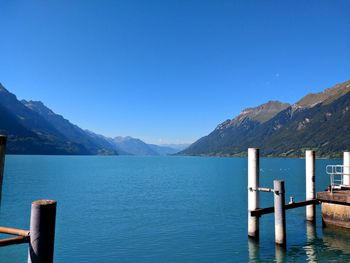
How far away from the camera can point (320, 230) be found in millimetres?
27719

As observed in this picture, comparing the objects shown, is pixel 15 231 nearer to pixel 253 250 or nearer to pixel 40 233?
pixel 40 233

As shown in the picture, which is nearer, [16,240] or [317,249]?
[16,240]

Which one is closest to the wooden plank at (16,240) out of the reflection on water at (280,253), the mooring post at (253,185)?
the mooring post at (253,185)

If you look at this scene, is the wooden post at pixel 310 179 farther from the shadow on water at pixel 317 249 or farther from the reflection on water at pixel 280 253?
the reflection on water at pixel 280 253

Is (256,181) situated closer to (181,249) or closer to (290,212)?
(181,249)

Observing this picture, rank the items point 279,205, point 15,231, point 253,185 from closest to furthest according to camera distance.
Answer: point 15,231, point 279,205, point 253,185

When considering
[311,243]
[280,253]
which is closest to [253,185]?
[280,253]

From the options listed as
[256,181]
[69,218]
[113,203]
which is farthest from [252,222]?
[113,203]

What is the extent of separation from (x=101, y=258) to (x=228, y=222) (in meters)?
16.2

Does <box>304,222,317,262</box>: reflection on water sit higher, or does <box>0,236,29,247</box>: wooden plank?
<box>0,236,29,247</box>: wooden plank

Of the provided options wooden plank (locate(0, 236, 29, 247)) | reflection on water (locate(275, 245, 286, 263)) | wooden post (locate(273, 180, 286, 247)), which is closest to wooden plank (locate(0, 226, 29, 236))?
wooden plank (locate(0, 236, 29, 247))

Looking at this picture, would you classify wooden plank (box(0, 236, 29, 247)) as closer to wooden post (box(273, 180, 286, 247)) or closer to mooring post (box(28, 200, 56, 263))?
mooring post (box(28, 200, 56, 263))

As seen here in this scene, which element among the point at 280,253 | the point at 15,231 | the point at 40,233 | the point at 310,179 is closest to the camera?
the point at 40,233

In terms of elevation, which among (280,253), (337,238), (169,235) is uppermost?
(337,238)
